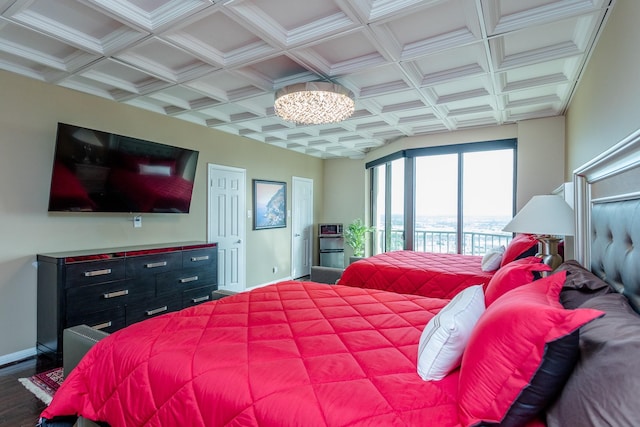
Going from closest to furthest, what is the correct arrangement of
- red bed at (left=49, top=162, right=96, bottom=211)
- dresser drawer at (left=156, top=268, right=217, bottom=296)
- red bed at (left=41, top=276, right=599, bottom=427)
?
red bed at (left=41, top=276, right=599, bottom=427), red bed at (left=49, top=162, right=96, bottom=211), dresser drawer at (left=156, top=268, right=217, bottom=296)

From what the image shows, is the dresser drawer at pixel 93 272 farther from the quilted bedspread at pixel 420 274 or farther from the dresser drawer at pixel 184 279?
the quilted bedspread at pixel 420 274

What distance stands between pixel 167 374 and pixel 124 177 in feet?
9.00

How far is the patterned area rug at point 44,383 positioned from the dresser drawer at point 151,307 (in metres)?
0.68

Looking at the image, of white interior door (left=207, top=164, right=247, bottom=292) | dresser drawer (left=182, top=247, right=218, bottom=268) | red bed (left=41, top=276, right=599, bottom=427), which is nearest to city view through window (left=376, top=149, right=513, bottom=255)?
white interior door (left=207, top=164, right=247, bottom=292)

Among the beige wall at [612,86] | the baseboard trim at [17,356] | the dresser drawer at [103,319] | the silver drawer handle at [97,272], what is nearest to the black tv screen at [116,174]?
the silver drawer handle at [97,272]

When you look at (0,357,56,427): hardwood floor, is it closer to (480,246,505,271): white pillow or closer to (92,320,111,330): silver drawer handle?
(92,320,111,330): silver drawer handle

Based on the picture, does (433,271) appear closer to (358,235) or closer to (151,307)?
(151,307)

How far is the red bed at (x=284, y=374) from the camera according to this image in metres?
1.00

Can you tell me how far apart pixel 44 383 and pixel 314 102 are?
3.09m

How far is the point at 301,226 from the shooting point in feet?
21.5

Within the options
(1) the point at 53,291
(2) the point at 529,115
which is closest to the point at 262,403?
(1) the point at 53,291

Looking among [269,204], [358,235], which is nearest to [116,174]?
[269,204]

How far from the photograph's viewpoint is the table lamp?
2115mm

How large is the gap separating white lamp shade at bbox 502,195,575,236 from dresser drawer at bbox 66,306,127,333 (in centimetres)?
354
